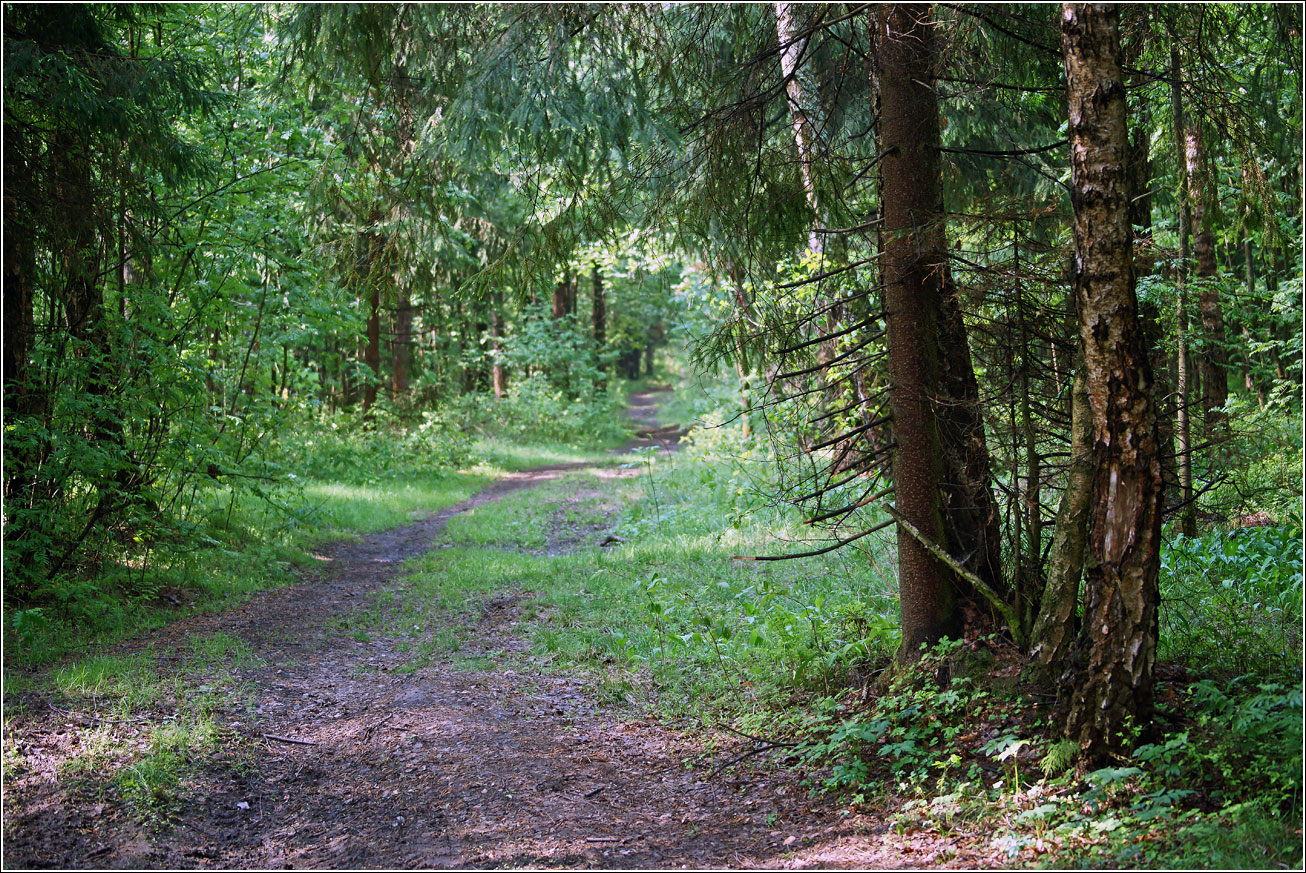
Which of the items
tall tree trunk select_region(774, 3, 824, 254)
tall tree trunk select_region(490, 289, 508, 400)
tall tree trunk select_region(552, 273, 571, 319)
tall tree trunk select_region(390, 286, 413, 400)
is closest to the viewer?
tall tree trunk select_region(774, 3, 824, 254)

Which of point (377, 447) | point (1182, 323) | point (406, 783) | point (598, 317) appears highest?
point (598, 317)

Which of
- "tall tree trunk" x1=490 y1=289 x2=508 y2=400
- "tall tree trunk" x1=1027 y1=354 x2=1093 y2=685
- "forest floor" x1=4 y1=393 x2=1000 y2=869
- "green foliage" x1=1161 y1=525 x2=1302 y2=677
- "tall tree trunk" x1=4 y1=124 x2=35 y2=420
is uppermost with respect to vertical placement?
"tall tree trunk" x1=490 y1=289 x2=508 y2=400

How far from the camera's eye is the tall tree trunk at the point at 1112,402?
372 cm

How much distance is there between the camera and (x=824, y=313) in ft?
22.0

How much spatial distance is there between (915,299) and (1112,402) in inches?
58.7

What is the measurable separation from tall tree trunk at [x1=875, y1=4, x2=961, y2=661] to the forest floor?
1.41m

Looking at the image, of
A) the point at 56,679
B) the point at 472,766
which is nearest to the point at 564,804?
the point at 472,766

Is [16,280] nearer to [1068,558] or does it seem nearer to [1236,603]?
[1068,558]

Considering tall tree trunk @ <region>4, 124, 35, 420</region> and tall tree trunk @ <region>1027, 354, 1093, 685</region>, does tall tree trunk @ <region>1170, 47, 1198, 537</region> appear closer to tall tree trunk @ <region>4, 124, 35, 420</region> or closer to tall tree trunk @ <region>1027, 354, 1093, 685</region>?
tall tree trunk @ <region>1027, 354, 1093, 685</region>

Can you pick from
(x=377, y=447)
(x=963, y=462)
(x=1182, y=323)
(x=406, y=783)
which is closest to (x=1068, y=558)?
(x=963, y=462)

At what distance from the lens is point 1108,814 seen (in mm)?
3547

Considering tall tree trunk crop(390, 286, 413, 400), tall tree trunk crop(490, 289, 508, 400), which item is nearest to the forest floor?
tall tree trunk crop(390, 286, 413, 400)

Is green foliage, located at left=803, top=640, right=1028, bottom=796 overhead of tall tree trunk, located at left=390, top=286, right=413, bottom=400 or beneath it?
beneath

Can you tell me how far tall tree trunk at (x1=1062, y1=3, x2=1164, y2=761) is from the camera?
372 cm
